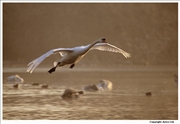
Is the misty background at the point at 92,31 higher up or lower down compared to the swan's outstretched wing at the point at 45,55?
higher up

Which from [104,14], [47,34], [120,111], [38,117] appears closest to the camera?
[38,117]

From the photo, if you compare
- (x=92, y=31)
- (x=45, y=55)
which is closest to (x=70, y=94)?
(x=45, y=55)

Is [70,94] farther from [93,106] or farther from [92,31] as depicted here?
[92,31]

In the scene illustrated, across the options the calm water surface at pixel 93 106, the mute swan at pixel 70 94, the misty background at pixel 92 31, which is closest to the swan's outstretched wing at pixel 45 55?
the calm water surface at pixel 93 106

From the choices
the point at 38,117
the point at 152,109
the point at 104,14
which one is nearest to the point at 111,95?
the point at 152,109

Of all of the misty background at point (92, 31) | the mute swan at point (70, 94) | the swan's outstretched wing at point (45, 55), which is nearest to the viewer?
the swan's outstretched wing at point (45, 55)

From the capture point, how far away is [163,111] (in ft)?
71.6

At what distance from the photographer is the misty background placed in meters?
96.4

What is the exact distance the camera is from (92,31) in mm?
101875

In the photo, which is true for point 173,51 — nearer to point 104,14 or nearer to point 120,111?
point 104,14

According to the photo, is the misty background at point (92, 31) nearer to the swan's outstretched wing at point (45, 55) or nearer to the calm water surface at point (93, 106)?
the calm water surface at point (93, 106)

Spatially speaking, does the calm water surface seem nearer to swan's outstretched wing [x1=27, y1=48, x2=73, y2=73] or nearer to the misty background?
swan's outstretched wing [x1=27, y1=48, x2=73, y2=73]

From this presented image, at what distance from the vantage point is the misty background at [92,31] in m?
96.4

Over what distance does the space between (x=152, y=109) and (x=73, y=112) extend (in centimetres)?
393
